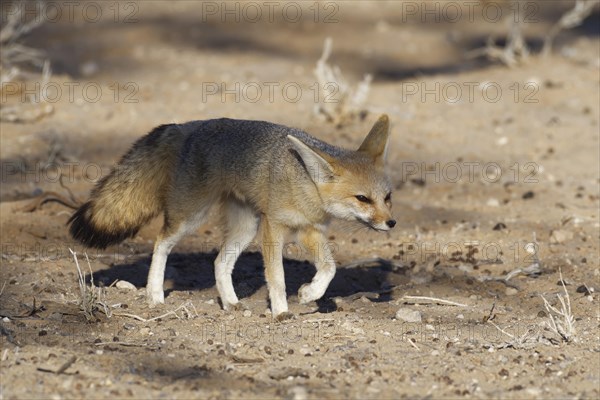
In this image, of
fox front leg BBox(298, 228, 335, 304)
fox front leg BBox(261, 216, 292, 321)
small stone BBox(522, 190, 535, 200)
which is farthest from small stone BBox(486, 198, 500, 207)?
fox front leg BBox(261, 216, 292, 321)

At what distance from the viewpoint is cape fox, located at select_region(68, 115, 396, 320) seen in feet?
21.8

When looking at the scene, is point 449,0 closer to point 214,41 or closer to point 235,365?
point 214,41

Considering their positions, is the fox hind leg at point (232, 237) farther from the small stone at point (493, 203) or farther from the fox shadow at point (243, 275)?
the small stone at point (493, 203)

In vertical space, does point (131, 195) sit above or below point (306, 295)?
above

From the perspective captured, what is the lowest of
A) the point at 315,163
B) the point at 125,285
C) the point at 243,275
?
the point at 243,275

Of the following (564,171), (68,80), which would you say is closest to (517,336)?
(564,171)

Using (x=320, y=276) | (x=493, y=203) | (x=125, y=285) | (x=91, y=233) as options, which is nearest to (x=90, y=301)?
(x=91, y=233)

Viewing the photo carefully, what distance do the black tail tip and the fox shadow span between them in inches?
21.1

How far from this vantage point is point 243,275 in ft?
27.1

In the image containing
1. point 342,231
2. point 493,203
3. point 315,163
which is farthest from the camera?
point 493,203

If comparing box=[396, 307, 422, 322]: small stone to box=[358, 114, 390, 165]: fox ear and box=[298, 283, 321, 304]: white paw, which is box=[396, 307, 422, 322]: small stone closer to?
box=[298, 283, 321, 304]: white paw

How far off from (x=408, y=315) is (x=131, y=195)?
7.37 ft

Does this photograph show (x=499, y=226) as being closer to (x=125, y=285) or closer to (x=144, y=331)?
(x=125, y=285)

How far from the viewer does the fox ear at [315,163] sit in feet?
21.2
